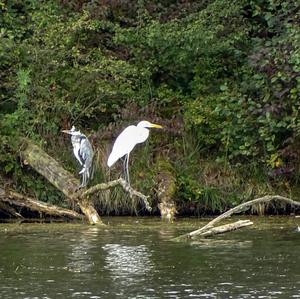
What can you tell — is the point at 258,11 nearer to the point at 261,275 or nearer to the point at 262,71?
the point at 262,71

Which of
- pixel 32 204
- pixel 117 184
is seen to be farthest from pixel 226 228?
pixel 32 204

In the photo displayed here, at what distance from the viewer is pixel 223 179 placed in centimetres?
1920

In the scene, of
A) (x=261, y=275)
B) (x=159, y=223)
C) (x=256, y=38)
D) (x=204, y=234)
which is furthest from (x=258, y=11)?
(x=261, y=275)

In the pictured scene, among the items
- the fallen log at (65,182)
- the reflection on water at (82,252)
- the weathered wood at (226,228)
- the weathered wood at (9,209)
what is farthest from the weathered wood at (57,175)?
the weathered wood at (226,228)

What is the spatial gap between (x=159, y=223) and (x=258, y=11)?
469 centimetres

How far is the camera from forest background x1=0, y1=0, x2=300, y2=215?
61.6ft

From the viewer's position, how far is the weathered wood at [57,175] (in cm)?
1717

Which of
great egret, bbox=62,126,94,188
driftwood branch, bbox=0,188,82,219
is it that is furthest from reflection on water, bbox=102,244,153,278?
great egret, bbox=62,126,94,188

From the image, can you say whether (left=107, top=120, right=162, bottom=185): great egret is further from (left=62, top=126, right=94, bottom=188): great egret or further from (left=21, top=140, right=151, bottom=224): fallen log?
(left=21, top=140, right=151, bottom=224): fallen log

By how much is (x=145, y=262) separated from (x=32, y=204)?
16.3ft

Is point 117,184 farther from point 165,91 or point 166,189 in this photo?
point 165,91

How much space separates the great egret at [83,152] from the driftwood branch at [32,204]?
0.75 meters

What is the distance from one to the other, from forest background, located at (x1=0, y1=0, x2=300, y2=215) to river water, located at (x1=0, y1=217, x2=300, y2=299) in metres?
2.07

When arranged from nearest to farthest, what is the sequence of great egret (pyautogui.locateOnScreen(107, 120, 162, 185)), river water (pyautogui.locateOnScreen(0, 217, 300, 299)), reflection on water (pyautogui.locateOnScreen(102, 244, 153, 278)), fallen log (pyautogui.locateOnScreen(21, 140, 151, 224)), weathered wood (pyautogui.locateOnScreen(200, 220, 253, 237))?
1. river water (pyautogui.locateOnScreen(0, 217, 300, 299))
2. reflection on water (pyautogui.locateOnScreen(102, 244, 153, 278))
3. weathered wood (pyautogui.locateOnScreen(200, 220, 253, 237))
4. fallen log (pyautogui.locateOnScreen(21, 140, 151, 224))
5. great egret (pyautogui.locateOnScreen(107, 120, 162, 185))
